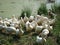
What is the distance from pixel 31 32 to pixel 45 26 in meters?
0.29

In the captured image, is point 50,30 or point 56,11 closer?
point 50,30

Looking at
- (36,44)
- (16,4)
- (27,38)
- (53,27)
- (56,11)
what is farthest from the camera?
(16,4)

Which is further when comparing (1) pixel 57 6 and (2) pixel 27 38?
(1) pixel 57 6

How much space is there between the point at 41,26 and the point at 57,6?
4.15 feet

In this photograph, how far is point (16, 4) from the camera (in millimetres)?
5898

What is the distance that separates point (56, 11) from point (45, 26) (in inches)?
43.1

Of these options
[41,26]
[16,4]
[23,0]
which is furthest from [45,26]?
[23,0]

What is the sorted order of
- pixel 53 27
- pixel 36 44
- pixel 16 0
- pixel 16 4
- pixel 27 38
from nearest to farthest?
1. pixel 36 44
2. pixel 27 38
3. pixel 53 27
4. pixel 16 4
5. pixel 16 0

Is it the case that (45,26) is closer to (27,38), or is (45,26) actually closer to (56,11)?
(27,38)

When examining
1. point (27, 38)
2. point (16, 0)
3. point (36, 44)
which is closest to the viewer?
point (36, 44)

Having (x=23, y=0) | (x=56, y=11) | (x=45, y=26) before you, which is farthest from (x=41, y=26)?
(x=23, y=0)

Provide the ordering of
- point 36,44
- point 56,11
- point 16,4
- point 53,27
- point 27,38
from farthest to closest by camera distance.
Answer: point 16,4 < point 56,11 < point 53,27 < point 27,38 < point 36,44

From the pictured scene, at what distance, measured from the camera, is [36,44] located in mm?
3584

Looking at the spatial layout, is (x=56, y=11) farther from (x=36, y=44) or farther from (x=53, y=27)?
(x=36, y=44)
